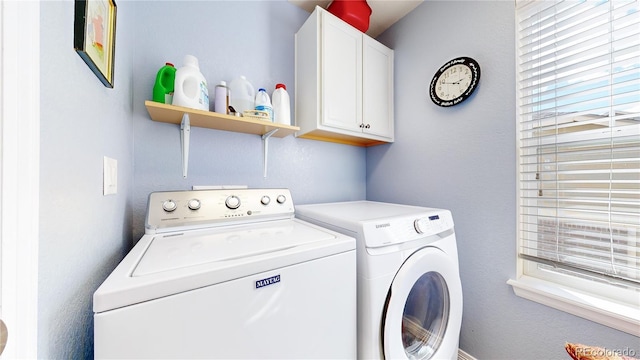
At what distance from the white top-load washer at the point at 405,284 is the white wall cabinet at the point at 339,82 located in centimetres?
67

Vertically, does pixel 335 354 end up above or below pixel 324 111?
below

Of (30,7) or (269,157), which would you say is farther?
(269,157)

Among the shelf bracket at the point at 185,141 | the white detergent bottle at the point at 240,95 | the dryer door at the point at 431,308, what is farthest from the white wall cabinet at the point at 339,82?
the dryer door at the point at 431,308

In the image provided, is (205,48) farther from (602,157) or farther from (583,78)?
(602,157)

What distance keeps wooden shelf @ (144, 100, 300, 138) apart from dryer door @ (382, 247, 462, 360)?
3.53 feet

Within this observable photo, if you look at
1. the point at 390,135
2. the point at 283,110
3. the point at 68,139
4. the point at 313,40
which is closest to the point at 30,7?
the point at 68,139

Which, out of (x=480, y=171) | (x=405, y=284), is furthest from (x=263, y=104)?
(x=480, y=171)

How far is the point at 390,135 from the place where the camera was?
1.83m

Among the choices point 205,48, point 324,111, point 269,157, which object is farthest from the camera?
point 269,157

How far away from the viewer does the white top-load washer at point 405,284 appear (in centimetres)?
91

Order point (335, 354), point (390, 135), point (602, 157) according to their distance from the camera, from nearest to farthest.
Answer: point (335, 354), point (602, 157), point (390, 135)

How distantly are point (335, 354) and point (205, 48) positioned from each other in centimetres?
177

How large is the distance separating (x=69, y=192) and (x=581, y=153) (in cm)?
194

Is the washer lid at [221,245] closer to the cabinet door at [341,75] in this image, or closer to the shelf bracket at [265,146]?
the shelf bracket at [265,146]
